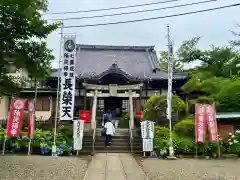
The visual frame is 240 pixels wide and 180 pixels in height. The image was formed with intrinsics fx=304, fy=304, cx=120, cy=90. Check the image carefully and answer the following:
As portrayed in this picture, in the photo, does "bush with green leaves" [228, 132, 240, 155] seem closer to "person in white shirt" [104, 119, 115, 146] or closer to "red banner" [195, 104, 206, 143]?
"red banner" [195, 104, 206, 143]

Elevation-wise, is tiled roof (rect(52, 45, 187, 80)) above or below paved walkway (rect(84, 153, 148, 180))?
above

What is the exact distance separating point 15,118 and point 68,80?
313cm

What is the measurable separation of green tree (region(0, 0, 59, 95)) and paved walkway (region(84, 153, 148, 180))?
369 centimetres

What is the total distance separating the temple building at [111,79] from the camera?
24.1 m

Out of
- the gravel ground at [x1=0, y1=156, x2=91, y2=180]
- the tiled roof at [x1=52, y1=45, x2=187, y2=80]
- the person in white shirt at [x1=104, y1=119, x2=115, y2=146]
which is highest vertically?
the tiled roof at [x1=52, y1=45, x2=187, y2=80]

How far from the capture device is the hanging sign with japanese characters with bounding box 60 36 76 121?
14.6 m

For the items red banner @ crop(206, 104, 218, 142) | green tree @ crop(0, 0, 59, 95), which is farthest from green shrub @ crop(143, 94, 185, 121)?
green tree @ crop(0, 0, 59, 95)

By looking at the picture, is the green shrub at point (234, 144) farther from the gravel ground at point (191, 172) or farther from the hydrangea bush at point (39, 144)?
the hydrangea bush at point (39, 144)

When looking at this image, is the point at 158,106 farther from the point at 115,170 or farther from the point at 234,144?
the point at 115,170

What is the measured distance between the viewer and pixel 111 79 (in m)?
25.1

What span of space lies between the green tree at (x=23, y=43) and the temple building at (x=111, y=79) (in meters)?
10.3

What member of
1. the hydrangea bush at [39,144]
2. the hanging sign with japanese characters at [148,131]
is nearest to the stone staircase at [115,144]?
the hydrangea bush at [39,144]

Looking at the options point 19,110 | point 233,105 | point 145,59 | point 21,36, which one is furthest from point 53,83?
point 21,36

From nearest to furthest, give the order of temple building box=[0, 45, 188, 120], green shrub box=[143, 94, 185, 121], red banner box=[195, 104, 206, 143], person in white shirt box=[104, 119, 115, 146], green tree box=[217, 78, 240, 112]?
1. red banner box=[195, 104, 206, 143]
2. person in white shirt box=[104, 119, 115, 146]
3. green tree box=[217, 78, 240, 112]
4. green shrub box=[143, 94, 185, 121]
5. temple building box=[0, 45, 188, 120]
